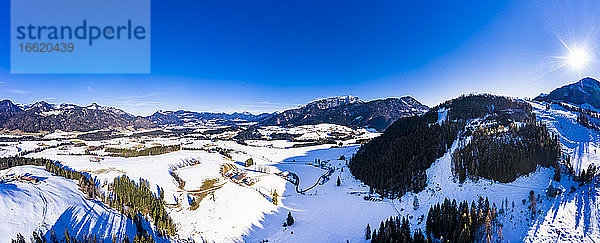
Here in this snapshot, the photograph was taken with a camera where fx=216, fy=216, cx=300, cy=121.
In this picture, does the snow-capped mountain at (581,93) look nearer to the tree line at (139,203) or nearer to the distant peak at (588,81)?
the distant peak at (588,81)

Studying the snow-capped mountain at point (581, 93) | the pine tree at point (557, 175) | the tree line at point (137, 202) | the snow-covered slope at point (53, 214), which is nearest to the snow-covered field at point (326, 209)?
the snow-covered slope at point (53, 214)

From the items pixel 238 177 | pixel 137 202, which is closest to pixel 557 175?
pixel 238 177

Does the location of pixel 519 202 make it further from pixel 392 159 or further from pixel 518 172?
pixel 392 159

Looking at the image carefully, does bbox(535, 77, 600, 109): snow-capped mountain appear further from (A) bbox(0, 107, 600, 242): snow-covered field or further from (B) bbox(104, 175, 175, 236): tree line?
(B) bbox(104, 175, 175, 236): tree line

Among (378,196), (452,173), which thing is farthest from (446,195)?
(378,196)

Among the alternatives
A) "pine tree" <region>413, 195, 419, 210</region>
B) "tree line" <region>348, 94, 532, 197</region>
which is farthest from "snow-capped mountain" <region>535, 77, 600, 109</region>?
"pine tree" <region>413, 195, 419, 210</region>

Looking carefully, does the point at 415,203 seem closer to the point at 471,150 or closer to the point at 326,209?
the point at 326,209
